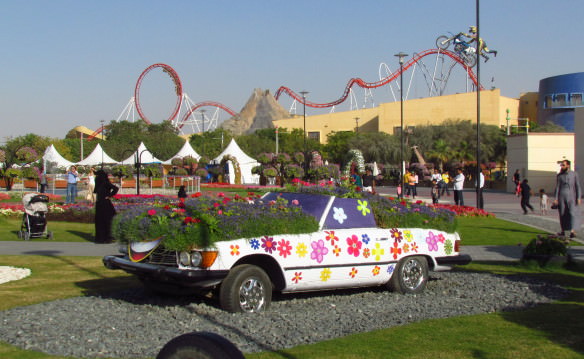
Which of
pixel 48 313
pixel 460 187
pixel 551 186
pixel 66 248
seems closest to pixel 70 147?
pixel 551 186

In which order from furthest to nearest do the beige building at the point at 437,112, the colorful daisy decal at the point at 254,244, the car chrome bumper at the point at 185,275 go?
the beige building at the point at 437,112, the colorful daisy decal at the point at 254,244, the car chrome bumper at the point at 185,275

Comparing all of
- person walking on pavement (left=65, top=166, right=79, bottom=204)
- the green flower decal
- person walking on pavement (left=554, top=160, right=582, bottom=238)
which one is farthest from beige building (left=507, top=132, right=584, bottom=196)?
the green flower decal

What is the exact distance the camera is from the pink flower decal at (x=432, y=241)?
1033 cm

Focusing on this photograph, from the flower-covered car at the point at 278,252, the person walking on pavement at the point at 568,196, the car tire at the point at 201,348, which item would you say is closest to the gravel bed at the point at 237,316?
the flower-covered car at the point at 278,252

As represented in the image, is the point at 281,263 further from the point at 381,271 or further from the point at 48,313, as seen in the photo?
the point at 48,313

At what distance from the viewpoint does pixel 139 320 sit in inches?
315

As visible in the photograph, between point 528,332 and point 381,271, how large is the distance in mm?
2639

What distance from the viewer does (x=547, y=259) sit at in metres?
12.7

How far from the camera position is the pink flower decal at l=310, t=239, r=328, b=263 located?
9.06m

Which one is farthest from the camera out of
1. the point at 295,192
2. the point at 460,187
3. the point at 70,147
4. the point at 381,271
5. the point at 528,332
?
the point at 70,147

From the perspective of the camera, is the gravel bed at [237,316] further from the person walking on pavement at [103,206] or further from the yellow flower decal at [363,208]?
the person walking on pavement at [103,206]

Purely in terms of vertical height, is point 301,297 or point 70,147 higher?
point 70,147

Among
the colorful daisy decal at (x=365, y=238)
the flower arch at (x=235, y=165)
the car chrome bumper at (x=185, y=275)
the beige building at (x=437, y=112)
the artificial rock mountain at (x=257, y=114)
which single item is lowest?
the car chrome bumper at (x=185, y=275)

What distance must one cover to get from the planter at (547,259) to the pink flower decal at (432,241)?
11.3 ft
